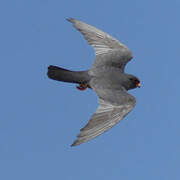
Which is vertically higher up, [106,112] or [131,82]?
[131,82]

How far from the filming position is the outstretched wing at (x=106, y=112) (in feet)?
43.1

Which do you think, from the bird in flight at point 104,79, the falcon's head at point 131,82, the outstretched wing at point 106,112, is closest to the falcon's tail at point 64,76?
the bird in flight at point 104,79

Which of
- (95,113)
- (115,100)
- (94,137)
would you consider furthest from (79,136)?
(115,100)

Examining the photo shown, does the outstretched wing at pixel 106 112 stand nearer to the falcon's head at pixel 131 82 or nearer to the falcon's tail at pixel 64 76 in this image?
the falcon's head at pixel 131 82

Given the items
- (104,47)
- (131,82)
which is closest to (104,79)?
(131,82)

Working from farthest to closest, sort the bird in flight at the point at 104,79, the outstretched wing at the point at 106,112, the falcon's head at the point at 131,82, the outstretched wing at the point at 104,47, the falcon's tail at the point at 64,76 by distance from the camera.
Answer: the outstretched wing at the point at 104,47, the falcon's head at the point at 131,82, the falcon's tail at the point at 64,76, the bird in flight at the point at 104,79, the outstretched wing at the point at 106,112

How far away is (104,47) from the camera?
55.8ft

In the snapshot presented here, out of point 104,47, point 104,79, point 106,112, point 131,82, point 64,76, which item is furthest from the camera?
point 104,47

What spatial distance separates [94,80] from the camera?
1552cm

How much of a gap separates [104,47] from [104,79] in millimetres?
1826

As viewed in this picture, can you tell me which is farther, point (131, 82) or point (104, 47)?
point (104, 47)

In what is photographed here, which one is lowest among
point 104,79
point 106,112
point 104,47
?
point 106,112

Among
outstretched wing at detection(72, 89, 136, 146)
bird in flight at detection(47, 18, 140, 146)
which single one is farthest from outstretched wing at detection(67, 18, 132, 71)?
outstretched wing at detection(72, 89, 136, 146)

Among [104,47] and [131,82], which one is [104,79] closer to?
[131,82]
